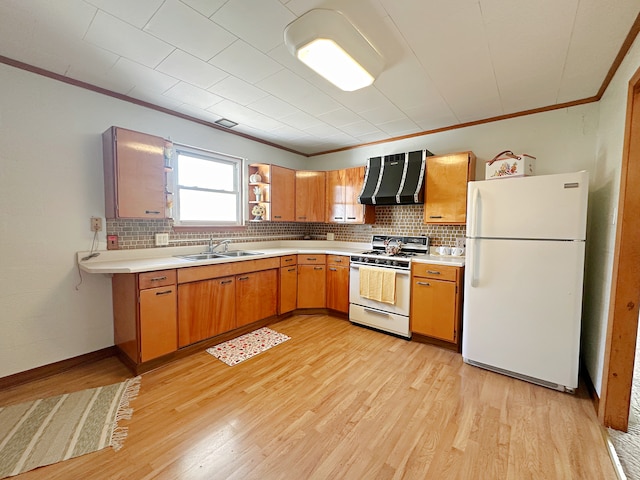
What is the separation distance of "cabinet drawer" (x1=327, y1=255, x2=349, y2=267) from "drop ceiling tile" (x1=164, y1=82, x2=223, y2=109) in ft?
7.52

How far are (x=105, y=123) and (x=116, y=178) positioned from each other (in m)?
0.63

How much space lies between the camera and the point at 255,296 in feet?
10.3

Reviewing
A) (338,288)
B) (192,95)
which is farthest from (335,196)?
(192,95)

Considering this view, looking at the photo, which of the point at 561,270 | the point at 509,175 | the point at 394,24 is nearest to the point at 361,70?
the point at 394,24

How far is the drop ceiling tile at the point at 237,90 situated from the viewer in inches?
89.6

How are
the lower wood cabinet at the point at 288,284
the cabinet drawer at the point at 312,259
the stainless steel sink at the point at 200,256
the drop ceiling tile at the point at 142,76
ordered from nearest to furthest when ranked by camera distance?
the drop ceiling tile at the point at 142,76, the stainless steel sink at the point at 200,256, the lower wood cabinet at the point at 288,284, the cabinet drawer at the point at 312,259

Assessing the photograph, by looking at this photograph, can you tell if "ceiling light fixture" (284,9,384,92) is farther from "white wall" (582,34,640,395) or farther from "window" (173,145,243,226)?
"window" (173,145,243,226)

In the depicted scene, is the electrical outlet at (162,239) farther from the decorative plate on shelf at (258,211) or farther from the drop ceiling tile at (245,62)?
the drop ceiling tile at (245,62)

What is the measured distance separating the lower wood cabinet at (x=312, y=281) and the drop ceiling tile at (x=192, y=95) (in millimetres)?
2114

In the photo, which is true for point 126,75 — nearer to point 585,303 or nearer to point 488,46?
point 488,46

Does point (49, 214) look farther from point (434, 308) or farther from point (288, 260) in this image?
point (434, 308)

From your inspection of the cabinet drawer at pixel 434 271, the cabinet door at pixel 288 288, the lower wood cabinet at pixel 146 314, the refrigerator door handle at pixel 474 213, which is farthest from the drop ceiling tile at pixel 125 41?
the cabinet drawer at pixel 434 271

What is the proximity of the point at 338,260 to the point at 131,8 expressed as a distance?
2.97 meters

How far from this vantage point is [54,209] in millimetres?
2225
